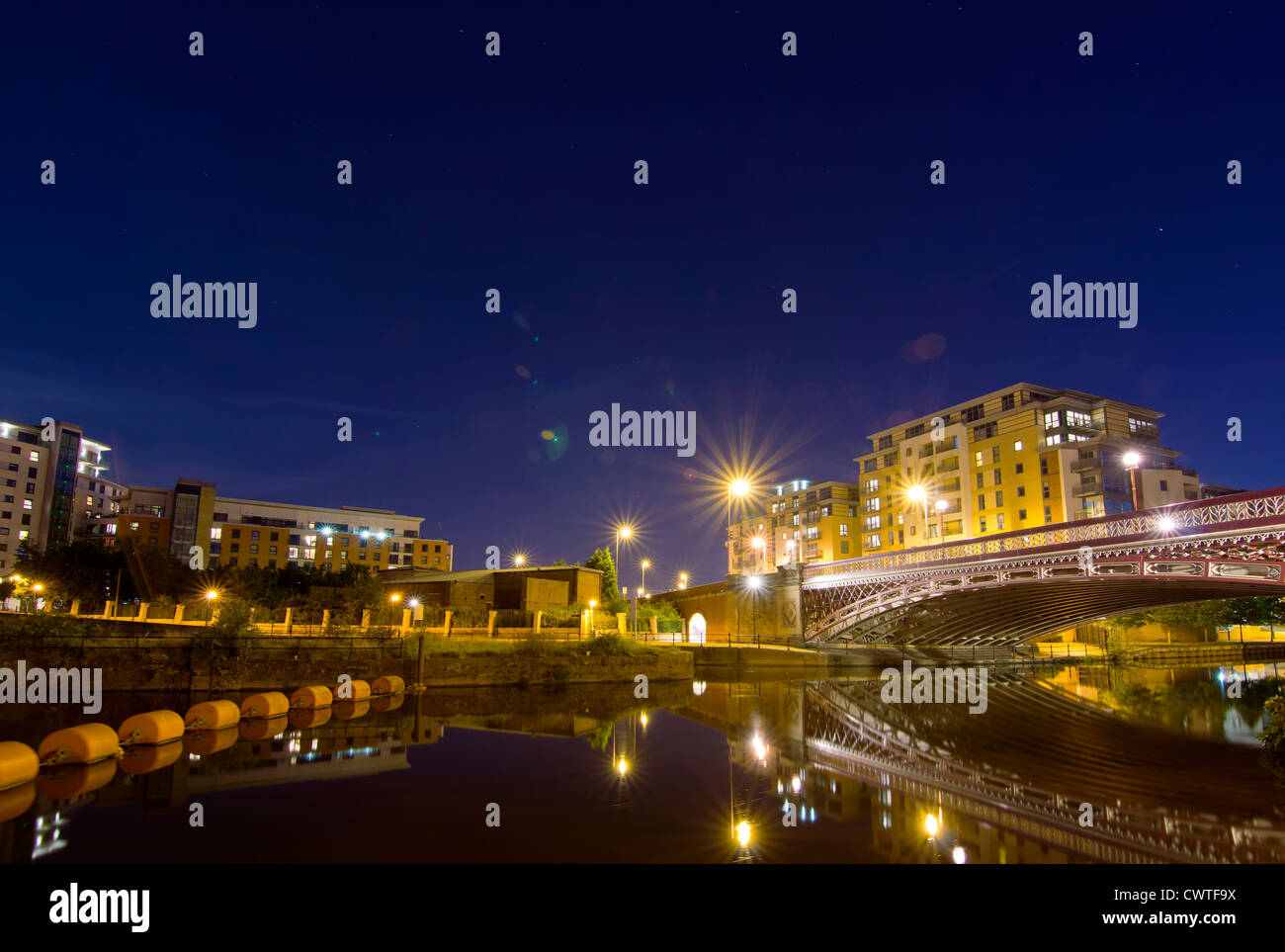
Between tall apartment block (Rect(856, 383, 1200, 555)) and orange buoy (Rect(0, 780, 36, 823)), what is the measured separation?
62106mm

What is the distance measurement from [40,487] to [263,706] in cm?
11277

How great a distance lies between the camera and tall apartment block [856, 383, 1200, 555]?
66.7 m

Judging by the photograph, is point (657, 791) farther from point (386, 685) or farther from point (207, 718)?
point (386, 685)

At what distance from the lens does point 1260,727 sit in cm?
2580

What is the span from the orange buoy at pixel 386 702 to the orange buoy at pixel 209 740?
5866 mm

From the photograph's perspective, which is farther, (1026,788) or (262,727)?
(262,727)

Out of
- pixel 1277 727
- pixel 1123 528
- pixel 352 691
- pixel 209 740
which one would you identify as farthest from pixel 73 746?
pixel 1123 528

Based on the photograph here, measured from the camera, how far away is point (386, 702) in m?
29.6

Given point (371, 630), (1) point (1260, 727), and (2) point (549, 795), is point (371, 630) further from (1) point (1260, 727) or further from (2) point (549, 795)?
(1) point (1260, 727)

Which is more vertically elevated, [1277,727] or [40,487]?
[40,487]

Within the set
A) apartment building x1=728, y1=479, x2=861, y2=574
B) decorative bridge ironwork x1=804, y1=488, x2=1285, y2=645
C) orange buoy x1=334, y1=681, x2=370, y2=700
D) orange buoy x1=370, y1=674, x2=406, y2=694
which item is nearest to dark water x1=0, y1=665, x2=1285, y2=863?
orange buoy x1=334, y1=681, x2=370, y2=700

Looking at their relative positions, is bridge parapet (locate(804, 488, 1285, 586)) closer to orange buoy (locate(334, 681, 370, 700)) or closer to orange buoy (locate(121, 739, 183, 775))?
orange buoy (locate(334, 681, 370, 700))

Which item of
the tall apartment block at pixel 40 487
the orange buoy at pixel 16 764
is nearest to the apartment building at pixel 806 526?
the orange buoy at pixel 16 764

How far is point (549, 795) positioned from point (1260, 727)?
26597 mm
